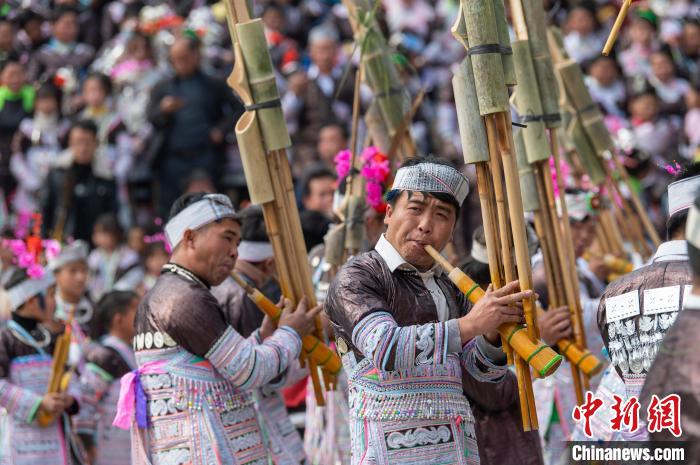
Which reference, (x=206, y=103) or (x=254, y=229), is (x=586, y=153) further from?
(x=206, y=103)

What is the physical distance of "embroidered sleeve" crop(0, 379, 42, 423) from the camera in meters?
5.40

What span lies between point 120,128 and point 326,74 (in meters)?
2.02

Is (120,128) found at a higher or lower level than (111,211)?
higher

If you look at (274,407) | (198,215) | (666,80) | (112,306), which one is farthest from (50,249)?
(666,80)

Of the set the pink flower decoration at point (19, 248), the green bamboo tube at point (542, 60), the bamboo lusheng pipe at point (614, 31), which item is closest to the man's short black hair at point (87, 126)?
the pink flower decoration at point (19, 248)

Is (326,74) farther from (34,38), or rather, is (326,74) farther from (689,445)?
(689,445)

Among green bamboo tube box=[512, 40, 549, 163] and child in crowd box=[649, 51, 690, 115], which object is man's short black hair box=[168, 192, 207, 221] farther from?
child in crowd box=[649, 51, 690, 115]

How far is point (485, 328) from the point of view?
3.30 metres

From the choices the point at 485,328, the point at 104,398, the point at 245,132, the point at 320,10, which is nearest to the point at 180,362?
the point at 245,132

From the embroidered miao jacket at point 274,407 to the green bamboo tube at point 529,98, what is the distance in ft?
4.67

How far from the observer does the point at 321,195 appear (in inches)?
289

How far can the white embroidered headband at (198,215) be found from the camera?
4.42 m

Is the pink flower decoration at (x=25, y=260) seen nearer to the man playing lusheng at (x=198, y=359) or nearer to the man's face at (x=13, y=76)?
the man playing lusheng at (x=198, y=359)

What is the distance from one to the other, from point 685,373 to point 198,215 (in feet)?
7.97
